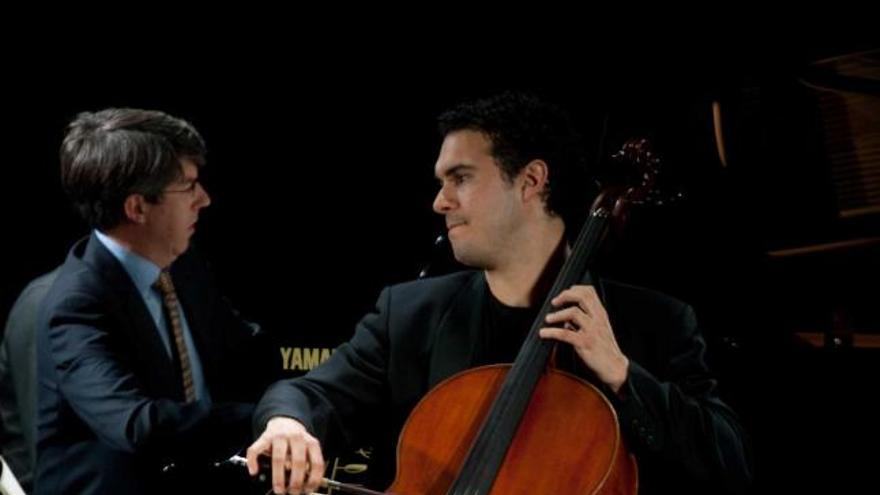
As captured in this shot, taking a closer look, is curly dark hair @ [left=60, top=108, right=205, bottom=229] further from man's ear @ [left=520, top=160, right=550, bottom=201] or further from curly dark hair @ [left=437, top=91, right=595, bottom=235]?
man's ear @ [left=520, top=160, right=550, bottom=201]

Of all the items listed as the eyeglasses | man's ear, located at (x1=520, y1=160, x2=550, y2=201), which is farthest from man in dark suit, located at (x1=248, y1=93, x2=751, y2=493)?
the eyeglasses

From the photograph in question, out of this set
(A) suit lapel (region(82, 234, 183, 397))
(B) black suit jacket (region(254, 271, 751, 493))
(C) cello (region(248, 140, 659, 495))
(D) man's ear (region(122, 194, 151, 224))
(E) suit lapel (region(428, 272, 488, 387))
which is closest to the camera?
(C) cello (region(248, 140, 659, 495))

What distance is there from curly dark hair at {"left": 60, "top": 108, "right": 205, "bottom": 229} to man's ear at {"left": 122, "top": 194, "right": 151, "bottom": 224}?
1 cm

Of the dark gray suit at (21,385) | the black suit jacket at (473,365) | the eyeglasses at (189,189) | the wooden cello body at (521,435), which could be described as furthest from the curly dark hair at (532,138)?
the dark gray suit at (21,385)

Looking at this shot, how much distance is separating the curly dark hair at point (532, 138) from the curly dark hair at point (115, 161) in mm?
786

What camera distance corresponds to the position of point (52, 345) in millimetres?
2379

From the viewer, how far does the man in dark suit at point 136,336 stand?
2.30 meters

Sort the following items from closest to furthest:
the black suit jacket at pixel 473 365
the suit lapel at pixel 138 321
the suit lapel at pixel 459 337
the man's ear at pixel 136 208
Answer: the black suit jacket at pixel 473 365 → the suit lapel at pixel 459 337 → the suit lapel at pixel 138 321 → the man's ear at pixel 136 208

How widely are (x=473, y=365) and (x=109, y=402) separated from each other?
79cm

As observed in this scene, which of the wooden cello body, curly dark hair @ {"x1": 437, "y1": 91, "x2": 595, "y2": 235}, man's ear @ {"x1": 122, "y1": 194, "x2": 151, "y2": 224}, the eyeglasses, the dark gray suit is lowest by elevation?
the dark gray suit

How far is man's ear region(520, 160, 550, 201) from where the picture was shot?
7.64 ft

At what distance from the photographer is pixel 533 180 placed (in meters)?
2.34

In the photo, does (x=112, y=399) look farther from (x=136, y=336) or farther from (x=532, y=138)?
(x=532, y=138)

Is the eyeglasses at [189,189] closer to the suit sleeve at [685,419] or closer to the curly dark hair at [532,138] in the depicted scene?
the curly dark hair at [532,138]
